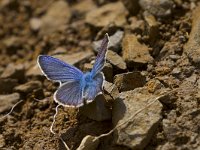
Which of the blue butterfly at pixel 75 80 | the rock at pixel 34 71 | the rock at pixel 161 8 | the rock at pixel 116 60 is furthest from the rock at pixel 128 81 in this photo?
the rock at pixel 34 71

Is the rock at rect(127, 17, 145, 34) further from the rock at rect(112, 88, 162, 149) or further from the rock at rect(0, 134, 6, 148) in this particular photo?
the rock at rect(0, 134, 6, 148)

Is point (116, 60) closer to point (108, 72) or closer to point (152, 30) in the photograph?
point (108, 72)

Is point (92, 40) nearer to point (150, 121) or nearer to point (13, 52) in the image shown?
point (13, 52)

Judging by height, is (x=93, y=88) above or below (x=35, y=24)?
above

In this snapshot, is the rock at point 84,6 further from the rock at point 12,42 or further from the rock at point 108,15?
the rock at point 12,42

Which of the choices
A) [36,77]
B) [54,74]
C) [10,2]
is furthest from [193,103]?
[10,2]

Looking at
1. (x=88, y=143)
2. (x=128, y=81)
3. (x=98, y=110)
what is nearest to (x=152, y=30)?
(x=128, y=81)

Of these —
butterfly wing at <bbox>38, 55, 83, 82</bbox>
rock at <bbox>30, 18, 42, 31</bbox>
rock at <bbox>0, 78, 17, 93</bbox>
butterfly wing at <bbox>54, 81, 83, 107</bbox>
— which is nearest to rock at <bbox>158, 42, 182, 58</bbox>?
butterfly wing at <bbox>38, 55, 83, 82</bbox>
